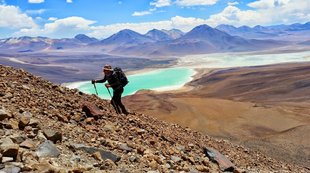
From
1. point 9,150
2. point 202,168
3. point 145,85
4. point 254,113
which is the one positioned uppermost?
point 9,150

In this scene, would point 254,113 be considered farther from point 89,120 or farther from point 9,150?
point 9,150

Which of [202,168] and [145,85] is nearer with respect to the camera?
[202,168]

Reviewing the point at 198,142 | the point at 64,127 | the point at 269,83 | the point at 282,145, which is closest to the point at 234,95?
the point at 269,83

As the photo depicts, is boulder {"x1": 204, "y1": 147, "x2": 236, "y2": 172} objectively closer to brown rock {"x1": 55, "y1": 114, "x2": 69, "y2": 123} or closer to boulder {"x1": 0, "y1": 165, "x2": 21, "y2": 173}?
brown rock {"x1": 55, "y1": 114, "x2": 69, "y2": 123}

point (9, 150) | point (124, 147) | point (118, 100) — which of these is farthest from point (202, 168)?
point (9, 150)

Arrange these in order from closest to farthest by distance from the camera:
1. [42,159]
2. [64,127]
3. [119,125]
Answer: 1. [42,159]
2. [64,127]
3. [119,125]

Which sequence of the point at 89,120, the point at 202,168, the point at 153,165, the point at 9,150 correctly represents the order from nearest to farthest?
the point at 9,150, the point at 153,165, the point at 202,168, the point at 89,120

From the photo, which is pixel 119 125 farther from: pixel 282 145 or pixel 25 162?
pixel 282 145
